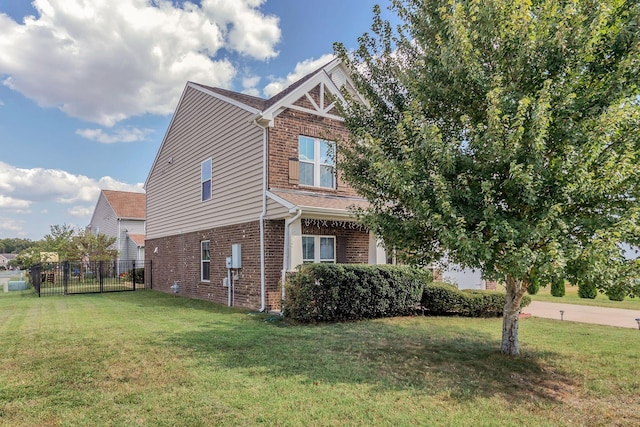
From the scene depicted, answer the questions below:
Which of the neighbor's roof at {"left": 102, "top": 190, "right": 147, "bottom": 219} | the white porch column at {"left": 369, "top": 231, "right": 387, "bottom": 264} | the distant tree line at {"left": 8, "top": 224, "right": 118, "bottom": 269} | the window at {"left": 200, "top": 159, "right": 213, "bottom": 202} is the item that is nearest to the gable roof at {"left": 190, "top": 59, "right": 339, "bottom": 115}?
the window at {"left": 200, "top": 159, "right": 213, "bottom": 202}

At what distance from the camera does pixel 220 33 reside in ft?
46.7

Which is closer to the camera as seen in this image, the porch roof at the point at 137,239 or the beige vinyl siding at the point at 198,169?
the beige vinyl siding at the point at 198,169

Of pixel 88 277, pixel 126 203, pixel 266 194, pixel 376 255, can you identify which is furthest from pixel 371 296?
pixel 126 203

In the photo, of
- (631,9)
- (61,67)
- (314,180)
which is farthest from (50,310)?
(631,9)

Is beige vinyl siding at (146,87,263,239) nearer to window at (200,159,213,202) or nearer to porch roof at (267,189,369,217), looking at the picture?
window at (200,159,213,202)

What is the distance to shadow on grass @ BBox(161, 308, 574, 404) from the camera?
4836mm

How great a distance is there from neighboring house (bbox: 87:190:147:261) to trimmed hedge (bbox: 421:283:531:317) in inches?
915

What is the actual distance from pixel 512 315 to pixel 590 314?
7.54 m

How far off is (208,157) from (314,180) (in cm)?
458

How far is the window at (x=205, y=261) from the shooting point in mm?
13914

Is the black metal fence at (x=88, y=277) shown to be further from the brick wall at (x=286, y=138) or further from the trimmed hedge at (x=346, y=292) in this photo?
the trimmed hedge at (x=346, y=292)

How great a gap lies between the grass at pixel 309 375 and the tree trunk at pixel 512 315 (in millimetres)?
244

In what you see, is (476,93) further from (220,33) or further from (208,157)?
(220,33)

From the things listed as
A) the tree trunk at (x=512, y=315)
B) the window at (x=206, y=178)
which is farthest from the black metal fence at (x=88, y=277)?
the tree trunk at (x=512, y=315)
